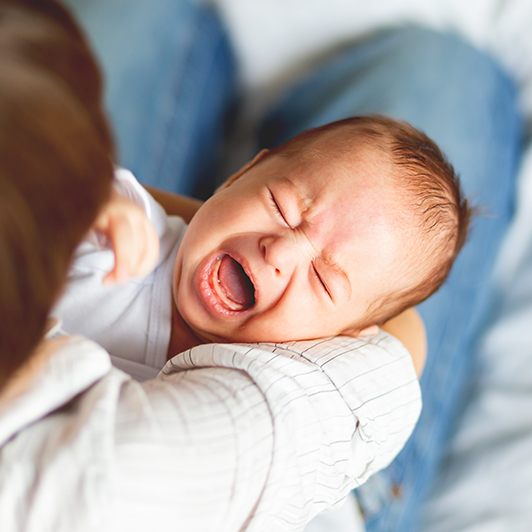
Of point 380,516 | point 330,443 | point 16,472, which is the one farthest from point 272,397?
point 380,516

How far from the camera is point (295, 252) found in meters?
0.74

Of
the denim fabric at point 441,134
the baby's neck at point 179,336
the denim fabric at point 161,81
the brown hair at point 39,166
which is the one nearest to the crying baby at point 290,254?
the baby's neck at point 179,336

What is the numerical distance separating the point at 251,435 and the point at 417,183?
14.7 inches

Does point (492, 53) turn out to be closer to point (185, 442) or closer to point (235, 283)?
point (235, 283)

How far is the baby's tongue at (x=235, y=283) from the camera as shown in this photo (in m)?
0.75

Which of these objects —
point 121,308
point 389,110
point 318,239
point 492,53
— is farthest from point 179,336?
point 492,53

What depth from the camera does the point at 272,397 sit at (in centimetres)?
55

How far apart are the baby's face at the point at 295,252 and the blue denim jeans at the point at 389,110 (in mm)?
392


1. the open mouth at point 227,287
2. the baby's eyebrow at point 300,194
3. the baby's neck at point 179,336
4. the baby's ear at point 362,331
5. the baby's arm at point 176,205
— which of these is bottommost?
the baby's neck at point 179,336

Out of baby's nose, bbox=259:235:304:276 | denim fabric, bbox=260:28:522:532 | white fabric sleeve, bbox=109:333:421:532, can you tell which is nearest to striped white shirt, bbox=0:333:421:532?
white fabric sleeve, bbox=109:333:421:532

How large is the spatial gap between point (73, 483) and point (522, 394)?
1.00 metres

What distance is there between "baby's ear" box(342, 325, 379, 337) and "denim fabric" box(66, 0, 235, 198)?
1.94 ft

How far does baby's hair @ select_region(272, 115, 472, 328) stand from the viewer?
2.59 ft

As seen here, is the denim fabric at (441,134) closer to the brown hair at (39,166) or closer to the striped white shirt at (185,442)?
the striped white shirt at (185,442)
